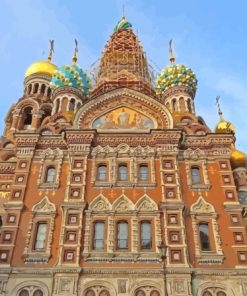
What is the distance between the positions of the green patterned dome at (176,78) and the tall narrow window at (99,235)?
965cm

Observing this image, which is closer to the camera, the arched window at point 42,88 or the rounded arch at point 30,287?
the rounded arch at point 30,287

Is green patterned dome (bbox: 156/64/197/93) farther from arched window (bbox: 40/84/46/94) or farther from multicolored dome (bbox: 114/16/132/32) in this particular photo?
multicolored dome (bbox: 114/16/132/32)

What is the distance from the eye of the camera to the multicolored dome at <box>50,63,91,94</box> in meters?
22.7

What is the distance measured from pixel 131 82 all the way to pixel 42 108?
17.1ft

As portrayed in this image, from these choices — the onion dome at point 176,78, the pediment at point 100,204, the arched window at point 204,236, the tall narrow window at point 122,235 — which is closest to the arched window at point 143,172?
the pediment at point 100,204

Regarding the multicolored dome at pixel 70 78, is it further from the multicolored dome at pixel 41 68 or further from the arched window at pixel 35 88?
the multicolored dome at pixel 41 68

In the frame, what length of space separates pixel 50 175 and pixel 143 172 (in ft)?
11.9

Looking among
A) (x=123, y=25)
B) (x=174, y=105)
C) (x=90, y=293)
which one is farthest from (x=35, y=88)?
(x=90, y=293)

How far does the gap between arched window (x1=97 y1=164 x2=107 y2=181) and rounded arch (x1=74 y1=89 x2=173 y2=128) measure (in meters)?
2.41

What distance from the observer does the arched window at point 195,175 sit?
Answer: 1717 cm

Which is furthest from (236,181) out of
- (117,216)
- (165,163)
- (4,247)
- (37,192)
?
(4,247)

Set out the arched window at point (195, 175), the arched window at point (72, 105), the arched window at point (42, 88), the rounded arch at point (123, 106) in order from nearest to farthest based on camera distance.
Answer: the arched window at point (195, 175) < the rounded arch at point (123, 106) < the arched window at point (72, 105) < the arched window at point (42, 88)

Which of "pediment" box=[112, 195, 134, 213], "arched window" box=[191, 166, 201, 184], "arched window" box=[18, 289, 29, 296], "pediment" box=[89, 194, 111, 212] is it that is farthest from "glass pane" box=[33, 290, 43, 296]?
"arched window" box=[191, 166, 201, 184]

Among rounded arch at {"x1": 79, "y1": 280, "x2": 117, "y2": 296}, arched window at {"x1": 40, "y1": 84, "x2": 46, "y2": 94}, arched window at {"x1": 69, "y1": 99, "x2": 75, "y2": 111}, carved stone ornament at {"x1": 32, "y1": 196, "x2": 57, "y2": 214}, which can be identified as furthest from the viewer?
arched window at {"x1": 40, "y1": 84, "x2": 46, "y2": 94}
